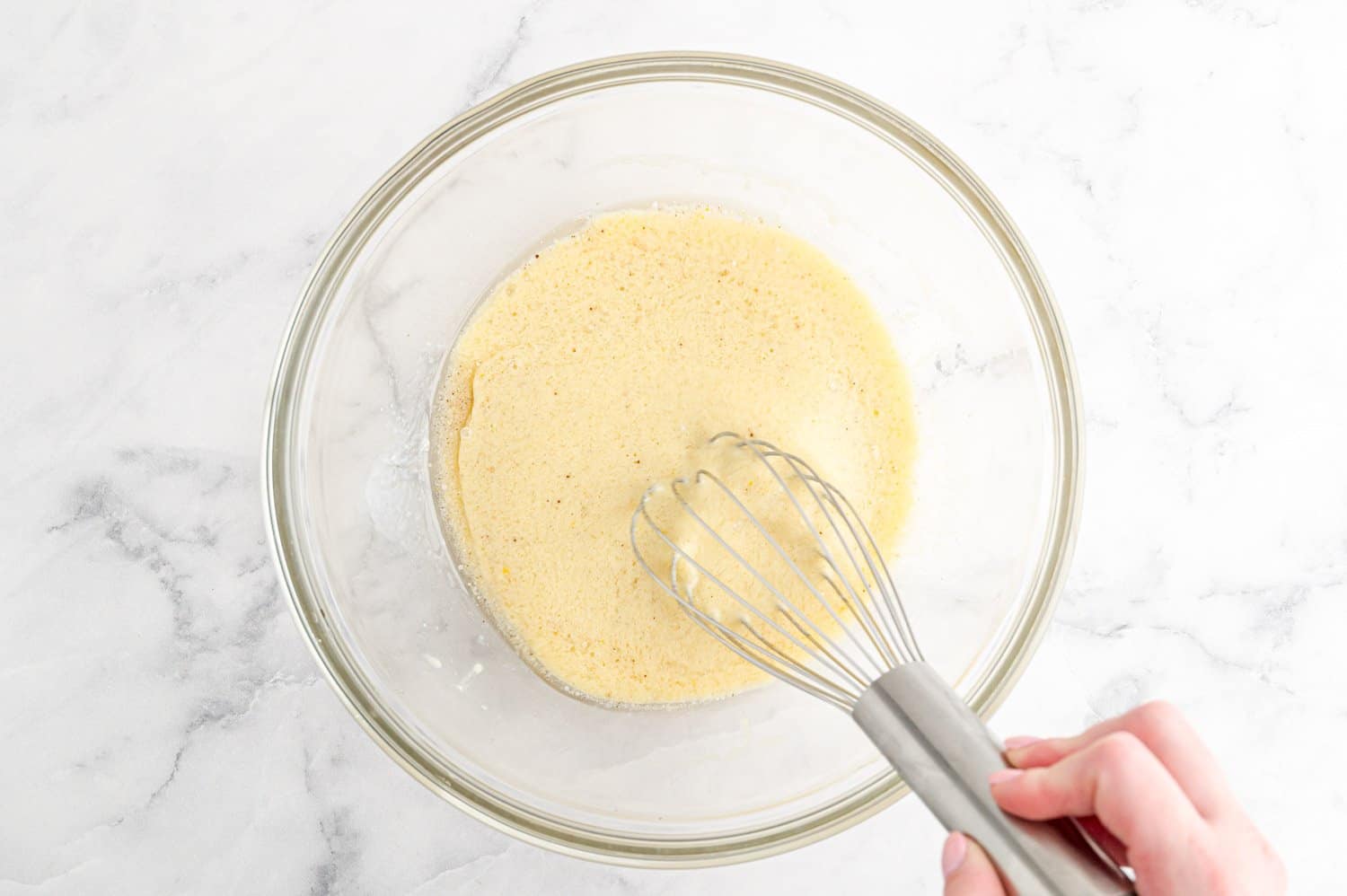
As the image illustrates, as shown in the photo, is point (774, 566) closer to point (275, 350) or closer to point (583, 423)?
point (583, 423)

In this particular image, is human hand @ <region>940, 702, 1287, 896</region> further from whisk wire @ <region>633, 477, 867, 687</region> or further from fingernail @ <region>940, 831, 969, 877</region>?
whisk wire @ <region>633, 477, 867, 687</region>

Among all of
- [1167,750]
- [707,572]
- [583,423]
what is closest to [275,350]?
[583,423]

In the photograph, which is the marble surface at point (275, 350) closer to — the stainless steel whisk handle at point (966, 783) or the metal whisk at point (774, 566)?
the metal whisk at point (774, 566)

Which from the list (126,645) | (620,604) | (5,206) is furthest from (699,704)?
(5,206)

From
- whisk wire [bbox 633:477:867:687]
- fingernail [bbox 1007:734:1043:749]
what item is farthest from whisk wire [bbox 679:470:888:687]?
Result: fingernail [bbox 1007:734:1043:749]

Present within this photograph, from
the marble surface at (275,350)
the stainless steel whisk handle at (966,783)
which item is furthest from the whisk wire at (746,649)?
the marble surface at (275,350)

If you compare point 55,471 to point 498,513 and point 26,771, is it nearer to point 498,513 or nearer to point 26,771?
point 26,771
